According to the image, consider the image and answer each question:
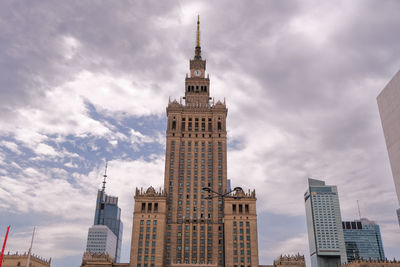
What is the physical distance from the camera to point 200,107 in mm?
159375

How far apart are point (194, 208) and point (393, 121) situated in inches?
3711

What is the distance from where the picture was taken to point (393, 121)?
56156mm

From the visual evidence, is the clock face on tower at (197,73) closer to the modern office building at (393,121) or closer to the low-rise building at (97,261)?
the low-rise building at (97,261)

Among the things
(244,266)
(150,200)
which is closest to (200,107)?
(150,200)

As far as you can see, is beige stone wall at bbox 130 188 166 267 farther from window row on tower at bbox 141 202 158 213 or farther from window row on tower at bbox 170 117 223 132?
window row on tower at bbox 170 117 223 132

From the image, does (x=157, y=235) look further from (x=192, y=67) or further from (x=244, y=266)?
(x=192, y=67)

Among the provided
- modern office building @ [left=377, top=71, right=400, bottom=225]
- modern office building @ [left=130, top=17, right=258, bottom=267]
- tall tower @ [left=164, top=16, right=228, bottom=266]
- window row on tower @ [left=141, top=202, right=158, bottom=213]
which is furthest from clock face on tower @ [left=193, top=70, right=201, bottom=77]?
modern office building @ [left=377, top=71, right=400, bottom=225]

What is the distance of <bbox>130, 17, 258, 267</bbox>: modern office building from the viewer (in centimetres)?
12669

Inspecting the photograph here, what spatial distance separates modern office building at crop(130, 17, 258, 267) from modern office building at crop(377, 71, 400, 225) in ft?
209

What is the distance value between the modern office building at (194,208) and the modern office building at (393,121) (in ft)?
209

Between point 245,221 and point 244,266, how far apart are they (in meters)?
16.0

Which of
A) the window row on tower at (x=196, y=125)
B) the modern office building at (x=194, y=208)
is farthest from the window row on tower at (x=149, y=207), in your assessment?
the window row on tower at (x=196, y=125)

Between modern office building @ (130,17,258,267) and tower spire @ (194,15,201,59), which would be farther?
tower spire @ (194,15,201,59)

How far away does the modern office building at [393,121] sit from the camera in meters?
54.8
